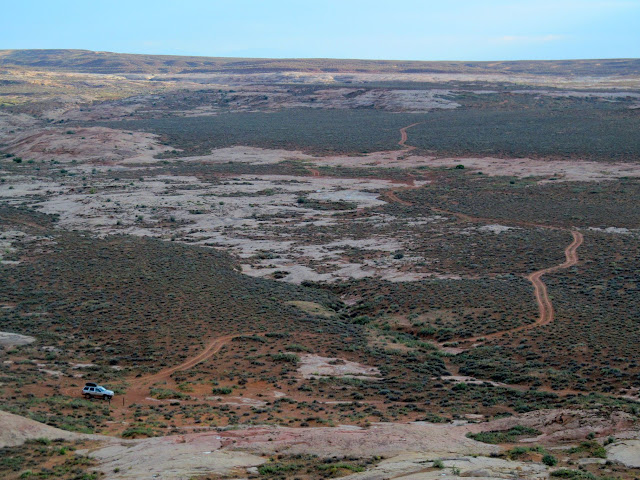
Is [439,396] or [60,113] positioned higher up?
[60,113]

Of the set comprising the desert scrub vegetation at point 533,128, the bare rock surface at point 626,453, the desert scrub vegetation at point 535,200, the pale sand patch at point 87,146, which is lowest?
the bare rock surface at point 626,453

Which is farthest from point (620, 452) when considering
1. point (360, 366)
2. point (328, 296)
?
point (328, 296)

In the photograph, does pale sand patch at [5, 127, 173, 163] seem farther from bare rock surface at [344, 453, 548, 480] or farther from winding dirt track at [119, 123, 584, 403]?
bare rock surface at [344, 453, 548, 480]

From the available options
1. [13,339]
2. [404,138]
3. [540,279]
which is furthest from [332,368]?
[404,138]

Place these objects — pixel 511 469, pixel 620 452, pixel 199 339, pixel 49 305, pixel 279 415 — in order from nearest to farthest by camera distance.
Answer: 1. pixel 511 469
2. pixel 620 452
3. pixel 279 415
4. pixel 199 339
5. pixel 49 305

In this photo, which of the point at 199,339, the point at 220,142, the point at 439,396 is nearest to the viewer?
the point at 439,396

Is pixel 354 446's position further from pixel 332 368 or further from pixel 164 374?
pixel 164 374

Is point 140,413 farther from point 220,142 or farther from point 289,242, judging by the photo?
point 220,142

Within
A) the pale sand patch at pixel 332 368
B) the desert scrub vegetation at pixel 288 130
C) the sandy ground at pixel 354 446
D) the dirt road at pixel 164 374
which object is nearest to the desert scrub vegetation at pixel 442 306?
the pale sand patch at pixel 332 368

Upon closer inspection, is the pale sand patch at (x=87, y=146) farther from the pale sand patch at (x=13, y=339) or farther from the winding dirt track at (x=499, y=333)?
the pale sand patch at (x=13, y=339)
